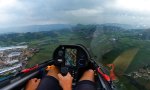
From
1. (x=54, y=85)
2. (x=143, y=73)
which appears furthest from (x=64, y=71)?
(x=143, y=73)

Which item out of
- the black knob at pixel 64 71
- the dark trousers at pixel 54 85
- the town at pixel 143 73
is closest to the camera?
the dark trousers at pixel 54 85

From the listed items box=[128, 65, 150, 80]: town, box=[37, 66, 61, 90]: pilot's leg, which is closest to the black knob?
box=[37, 66, 61, 90]: pilot's leg

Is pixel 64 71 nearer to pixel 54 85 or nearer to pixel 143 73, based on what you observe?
pixel 54 85

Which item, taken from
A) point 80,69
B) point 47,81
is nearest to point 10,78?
point 47,81

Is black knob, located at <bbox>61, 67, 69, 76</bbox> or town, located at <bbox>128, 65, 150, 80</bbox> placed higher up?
black knob, located at <bbox>61, 67, 69, 76</bbox>

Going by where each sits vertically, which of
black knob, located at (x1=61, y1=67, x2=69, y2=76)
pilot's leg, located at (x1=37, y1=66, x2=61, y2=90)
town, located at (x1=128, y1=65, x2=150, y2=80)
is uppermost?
pilot's leg, located at (x1=37, y1=66, x2=61, y2=90)

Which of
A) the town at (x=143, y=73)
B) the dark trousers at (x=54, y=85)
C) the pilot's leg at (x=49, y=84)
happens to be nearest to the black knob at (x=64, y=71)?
the pilot's leg at (x=49, y=84)

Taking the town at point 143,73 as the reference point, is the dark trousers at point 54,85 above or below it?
above

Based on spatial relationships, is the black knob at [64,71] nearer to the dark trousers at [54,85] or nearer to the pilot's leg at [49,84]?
the pilot's leg at [49,84]

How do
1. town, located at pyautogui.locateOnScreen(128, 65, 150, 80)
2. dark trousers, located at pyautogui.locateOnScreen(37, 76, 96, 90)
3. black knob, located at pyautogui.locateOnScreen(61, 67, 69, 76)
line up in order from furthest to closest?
town, located at pyautogui.locateOnScreen(128, 65, 150, 80) → black knob, located at pyautogui.locateOnScreen(61, 67, 69, 76) → dark trousers, located at pyautogui.locateOnScreen(37, 76, 96, 90)

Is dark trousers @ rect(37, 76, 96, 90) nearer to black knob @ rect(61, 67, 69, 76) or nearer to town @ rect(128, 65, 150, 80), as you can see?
black knob @ rect(61, 67, 69, 76)

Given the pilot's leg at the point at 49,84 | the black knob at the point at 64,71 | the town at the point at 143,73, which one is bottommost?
the town at the point at 143,73

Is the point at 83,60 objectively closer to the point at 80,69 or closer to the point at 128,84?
the point at 80,69
